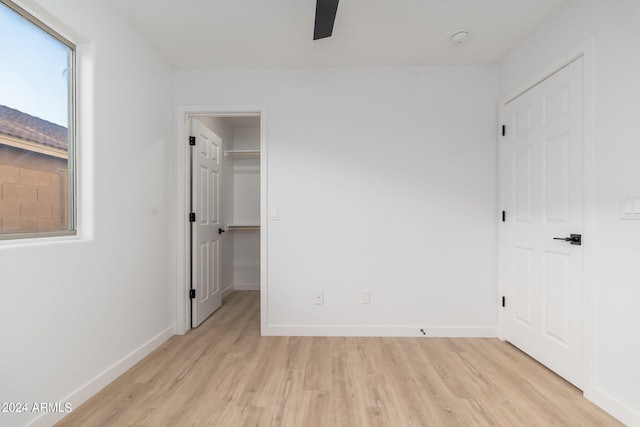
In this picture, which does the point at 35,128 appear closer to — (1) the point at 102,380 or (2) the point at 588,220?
(1) the point at 102,380

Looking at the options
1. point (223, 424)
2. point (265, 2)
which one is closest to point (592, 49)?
point (265, 2)

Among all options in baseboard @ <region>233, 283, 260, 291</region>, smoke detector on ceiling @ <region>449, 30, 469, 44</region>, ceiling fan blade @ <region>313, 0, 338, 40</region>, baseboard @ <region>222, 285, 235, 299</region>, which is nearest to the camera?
ceiling fan blade @ <region>313, 0, 338, 40</region>

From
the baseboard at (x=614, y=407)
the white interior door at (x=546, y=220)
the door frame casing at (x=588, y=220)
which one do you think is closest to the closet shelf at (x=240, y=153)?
the white interior door at (x=546, y=220)

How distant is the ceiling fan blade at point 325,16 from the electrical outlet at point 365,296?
6.81ft

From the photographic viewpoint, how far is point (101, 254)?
1894 mm

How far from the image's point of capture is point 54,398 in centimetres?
156

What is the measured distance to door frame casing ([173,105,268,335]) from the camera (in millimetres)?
2773

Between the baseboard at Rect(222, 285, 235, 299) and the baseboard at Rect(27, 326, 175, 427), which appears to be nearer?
the baseboard at Rect(27, 326, 175, 427)

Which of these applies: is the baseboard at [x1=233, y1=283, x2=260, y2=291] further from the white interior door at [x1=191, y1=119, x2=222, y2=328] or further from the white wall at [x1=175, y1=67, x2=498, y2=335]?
the white wall at [x1=175, y1=67, x2=498, y2=335]

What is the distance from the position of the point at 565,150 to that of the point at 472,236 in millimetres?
1012

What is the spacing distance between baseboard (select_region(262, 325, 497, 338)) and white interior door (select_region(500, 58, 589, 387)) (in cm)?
26

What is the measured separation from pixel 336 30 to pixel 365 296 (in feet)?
7.23

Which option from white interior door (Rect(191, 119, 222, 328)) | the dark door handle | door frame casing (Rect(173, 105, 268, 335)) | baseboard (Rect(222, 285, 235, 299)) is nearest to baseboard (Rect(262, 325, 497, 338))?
door frame casing (Rect(173, 105, 268, 335))

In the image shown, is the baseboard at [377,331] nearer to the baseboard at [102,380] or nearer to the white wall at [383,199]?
the white wall at [383,199]
